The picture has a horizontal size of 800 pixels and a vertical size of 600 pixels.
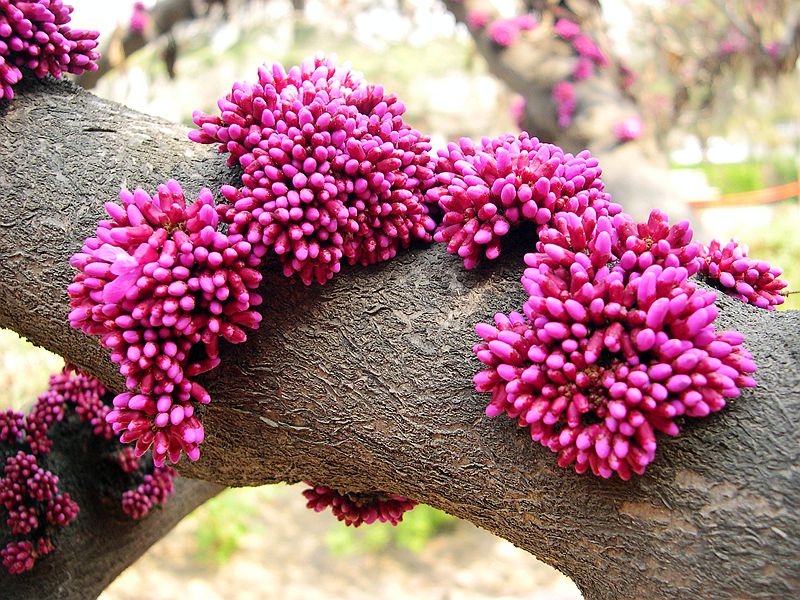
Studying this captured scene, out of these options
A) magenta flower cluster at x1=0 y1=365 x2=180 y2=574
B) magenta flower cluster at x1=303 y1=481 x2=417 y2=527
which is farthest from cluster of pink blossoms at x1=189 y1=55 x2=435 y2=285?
magenta flower cluster at x1=0 y1=365 x2=180 y2=574

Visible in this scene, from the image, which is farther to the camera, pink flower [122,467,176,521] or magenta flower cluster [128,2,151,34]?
magenta flower cluster [128,2,151,34]

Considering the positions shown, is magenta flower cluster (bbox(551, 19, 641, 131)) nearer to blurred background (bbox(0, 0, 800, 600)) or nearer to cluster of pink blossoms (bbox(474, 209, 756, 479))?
blurred background (bbox(0, 0, 800, 600))

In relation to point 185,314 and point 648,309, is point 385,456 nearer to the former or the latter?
point 185,314

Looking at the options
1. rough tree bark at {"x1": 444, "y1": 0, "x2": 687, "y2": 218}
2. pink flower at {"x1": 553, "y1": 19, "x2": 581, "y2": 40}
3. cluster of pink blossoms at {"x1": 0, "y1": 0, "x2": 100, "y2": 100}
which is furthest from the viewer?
pink flower at {"x1": 553, "y1": 19, "x2": 581, "y2": 40}

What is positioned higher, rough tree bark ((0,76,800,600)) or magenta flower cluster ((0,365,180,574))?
rough tree bark ((0,76,800,600))

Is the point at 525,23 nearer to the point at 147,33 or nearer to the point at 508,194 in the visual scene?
the point at 147,33

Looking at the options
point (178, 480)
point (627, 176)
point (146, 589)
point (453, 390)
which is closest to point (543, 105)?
point (627, 176)
